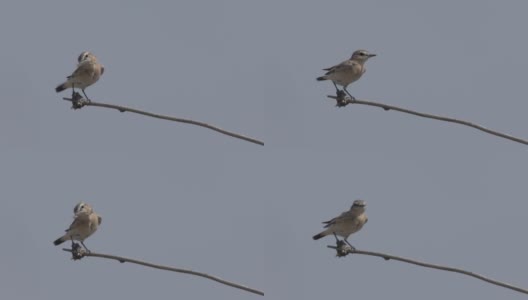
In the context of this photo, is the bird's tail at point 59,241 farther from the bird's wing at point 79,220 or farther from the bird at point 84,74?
the bird at point 84,74

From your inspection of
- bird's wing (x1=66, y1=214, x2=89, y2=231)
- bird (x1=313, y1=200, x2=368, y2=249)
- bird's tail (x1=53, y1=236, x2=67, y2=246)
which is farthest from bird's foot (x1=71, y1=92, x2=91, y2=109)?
bird (x1=313, y1=200, x2=368, y2=249)

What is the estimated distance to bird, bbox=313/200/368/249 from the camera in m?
36.7

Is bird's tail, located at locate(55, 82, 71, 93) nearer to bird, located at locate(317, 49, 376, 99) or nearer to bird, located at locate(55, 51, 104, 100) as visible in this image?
bird, located at locate(55, 51, 104, 100)

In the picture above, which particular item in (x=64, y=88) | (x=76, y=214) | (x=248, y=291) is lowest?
(x=248, y=291)

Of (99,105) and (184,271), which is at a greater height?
(99,105)

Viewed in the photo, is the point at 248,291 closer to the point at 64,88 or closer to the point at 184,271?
the point at 184,271

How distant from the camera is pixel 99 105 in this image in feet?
99.5

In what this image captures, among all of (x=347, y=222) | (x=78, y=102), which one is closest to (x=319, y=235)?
(x=347, y=222)

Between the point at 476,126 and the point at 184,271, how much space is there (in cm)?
612

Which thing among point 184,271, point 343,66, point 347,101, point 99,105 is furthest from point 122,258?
point 343,66

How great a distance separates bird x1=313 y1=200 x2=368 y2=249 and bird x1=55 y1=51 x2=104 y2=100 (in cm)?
692

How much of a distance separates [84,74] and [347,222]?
754 cm

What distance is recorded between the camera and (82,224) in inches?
1433

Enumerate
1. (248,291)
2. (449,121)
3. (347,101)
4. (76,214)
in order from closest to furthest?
1. (248,291)
2. (449,121)
3. (347,101)
4. (76,214)
